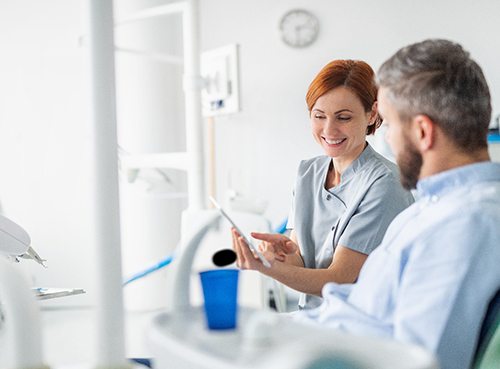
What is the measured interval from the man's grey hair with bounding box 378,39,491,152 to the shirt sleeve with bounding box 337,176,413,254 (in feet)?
Result: 1.60

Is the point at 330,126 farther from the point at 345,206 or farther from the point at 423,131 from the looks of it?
the point at 423,131

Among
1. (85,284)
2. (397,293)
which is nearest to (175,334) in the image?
(397,293)

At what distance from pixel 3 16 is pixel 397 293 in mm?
4589

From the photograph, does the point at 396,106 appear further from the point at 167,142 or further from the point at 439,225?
the point at 167,142

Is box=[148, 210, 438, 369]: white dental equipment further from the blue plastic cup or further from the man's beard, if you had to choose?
the man's beard

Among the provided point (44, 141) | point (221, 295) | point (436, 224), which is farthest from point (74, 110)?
point (221, 295)

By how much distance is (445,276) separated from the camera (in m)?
0.96

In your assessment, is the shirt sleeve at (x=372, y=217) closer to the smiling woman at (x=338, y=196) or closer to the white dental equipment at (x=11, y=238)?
the smiling woman at (x=338, y=196)

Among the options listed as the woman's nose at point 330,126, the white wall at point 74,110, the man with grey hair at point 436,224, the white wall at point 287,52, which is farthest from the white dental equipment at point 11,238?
the white wall at point 287,52

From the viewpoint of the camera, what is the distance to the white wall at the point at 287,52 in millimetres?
4652

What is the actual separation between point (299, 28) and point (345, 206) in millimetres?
3360

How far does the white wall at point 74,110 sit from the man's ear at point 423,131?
367cm

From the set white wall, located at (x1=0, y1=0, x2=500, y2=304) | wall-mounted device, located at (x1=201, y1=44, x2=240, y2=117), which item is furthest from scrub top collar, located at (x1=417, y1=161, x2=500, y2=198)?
white wall, located at (x1=0, y1=0, x2=500, y2=304)

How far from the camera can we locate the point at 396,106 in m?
1.10
